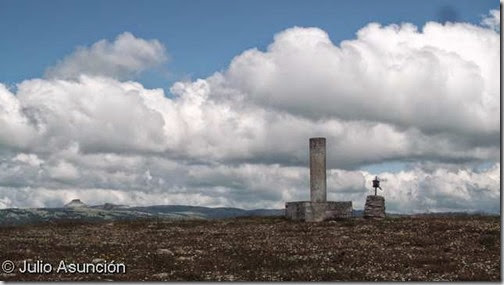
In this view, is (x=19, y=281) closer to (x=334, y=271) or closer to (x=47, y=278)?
(x=47, y=278)

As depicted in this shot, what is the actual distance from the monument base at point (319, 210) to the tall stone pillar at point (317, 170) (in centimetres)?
64

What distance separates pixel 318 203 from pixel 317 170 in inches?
94.7

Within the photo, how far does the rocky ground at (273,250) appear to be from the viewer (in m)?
25.1

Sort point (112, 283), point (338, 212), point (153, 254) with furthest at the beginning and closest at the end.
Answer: point (338, 212)
point (153, 254)
point (112, 283)

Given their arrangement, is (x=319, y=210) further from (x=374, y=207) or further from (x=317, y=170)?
(x=374, y=207)

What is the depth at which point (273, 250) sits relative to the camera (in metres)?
31.3

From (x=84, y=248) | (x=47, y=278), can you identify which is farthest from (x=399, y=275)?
(x=84, y=248)

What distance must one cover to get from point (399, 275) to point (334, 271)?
7.63 ft

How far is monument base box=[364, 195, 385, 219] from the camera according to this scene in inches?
1932

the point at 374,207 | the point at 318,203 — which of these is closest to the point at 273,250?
the point at 318,203

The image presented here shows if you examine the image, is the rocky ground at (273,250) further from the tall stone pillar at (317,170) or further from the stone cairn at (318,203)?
the tall stone pillar at (317,170)

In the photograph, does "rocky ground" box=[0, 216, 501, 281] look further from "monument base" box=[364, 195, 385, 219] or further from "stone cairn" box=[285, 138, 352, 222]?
"monument base" box=[364, 195, 385, 219]

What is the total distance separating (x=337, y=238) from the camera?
3616 centimetres

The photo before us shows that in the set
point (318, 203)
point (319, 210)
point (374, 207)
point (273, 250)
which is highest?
point (318, 203)
